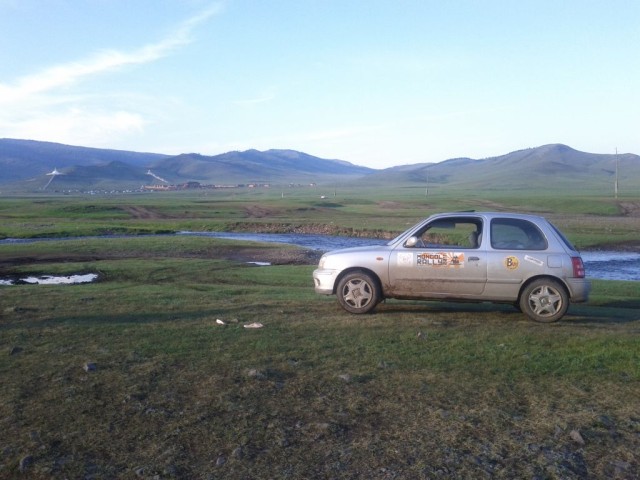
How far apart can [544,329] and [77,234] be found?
129 feet

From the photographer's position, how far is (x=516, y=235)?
1122 cm

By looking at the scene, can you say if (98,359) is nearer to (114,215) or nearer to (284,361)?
(284,361)

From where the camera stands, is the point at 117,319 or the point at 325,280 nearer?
the point at 117,319

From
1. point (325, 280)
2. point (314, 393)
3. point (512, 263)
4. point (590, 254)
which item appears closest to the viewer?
point (314, 393)

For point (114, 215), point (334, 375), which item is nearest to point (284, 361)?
point (334, 375)

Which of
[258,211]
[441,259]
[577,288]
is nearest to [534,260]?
[577,288]

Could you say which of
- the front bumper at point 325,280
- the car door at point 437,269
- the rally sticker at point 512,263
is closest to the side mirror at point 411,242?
the car door at point 437,269

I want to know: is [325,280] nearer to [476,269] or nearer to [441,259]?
[441,259]

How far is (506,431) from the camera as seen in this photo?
A: 19.5ft

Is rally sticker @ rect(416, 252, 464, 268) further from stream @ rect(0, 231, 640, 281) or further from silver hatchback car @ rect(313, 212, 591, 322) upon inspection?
stream @ rect(0, 231, 640, 281)

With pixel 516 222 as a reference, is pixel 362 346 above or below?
below

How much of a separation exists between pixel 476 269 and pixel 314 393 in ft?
15.7

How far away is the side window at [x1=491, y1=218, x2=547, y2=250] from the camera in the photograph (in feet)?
36.1

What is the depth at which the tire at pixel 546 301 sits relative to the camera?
10.7 metres
